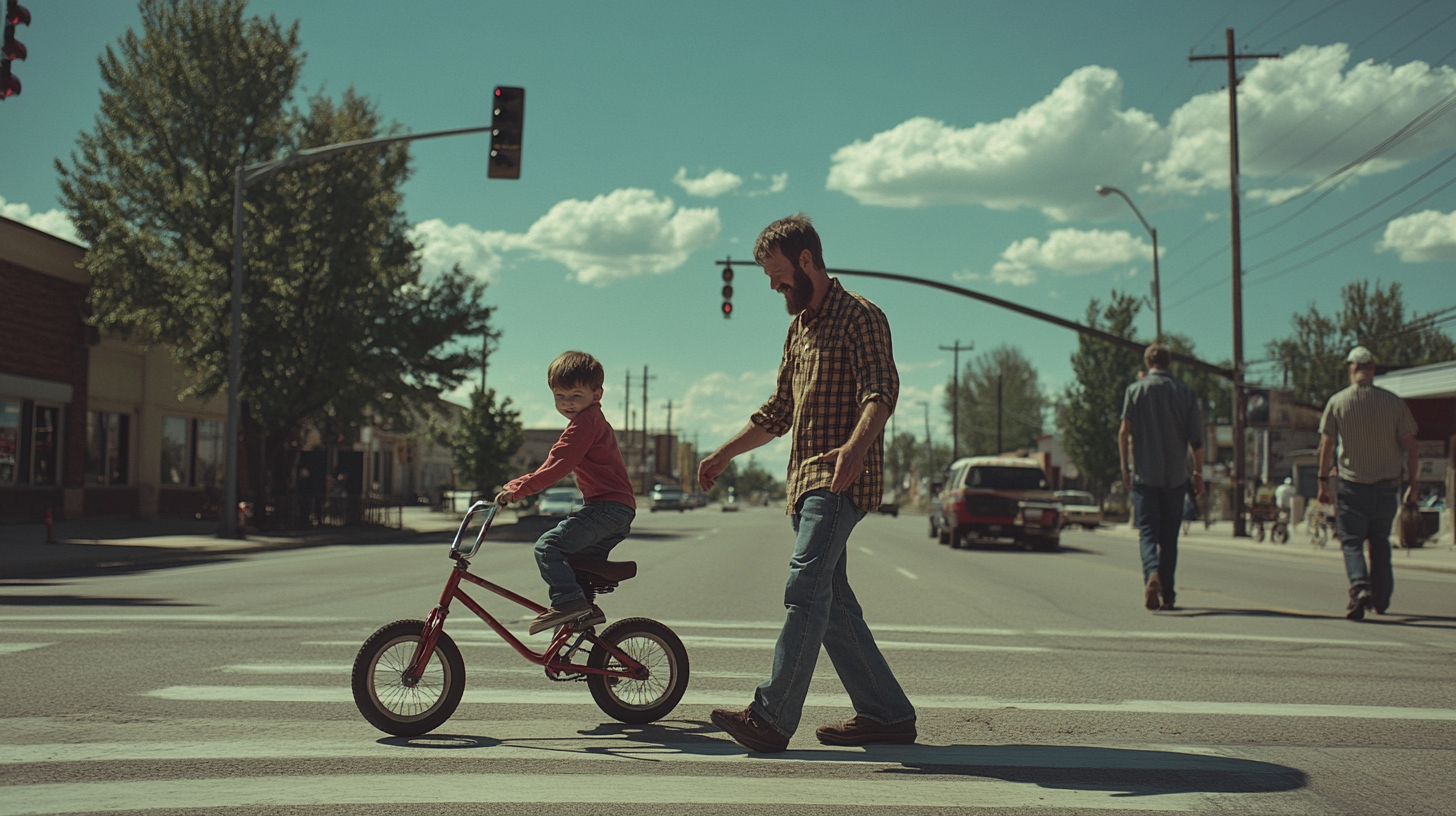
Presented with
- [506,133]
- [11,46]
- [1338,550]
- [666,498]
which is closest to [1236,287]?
[1338,550]

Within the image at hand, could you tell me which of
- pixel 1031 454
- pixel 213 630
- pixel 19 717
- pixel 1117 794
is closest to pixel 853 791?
pixel 1117 794

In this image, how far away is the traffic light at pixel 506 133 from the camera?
18.5m

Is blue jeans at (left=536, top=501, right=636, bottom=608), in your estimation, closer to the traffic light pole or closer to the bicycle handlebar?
the bicycle handlebar

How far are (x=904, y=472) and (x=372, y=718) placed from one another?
498 ft

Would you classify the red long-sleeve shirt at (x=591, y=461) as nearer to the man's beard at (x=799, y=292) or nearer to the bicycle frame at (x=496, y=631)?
the bicycle frame at (x=496, y=631)

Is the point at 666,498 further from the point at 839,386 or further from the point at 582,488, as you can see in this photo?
the point at 839,386

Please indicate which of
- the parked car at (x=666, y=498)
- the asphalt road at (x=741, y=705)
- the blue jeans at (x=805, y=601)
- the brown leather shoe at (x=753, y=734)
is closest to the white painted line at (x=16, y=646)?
the asphalt road at (x=741, y=705)

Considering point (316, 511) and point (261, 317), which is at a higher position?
point (261, 317)

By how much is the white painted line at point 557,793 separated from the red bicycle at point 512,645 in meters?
0.77

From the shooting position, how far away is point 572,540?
5.41 metres

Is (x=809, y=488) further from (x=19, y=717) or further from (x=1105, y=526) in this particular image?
(x=1105, y=526)

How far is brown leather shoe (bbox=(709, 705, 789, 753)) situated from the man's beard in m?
1.70

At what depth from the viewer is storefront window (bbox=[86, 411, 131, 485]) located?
3042 cm

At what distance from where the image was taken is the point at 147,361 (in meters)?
33.2
